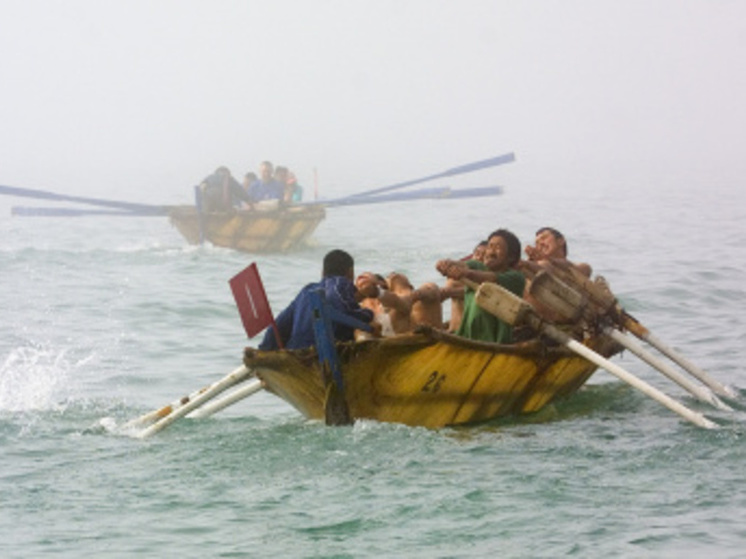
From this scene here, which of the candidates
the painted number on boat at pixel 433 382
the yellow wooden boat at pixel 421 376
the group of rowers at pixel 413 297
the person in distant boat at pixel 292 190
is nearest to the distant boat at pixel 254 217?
the person in distant boat at pixel 292 190

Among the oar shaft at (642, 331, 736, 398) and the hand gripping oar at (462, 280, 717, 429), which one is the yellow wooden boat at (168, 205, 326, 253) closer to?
the oar shaft at (642, 331, 736, 398)

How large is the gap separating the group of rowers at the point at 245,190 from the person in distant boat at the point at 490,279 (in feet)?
47.6

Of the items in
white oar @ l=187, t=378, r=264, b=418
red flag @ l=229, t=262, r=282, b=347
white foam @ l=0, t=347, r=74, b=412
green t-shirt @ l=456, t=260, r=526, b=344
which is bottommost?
white foam @ l=0, t=347, r=74, b=412

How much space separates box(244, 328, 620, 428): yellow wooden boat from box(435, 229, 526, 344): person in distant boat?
36 cm

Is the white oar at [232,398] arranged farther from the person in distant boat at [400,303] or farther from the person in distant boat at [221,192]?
the person in distant boat at [221,192]

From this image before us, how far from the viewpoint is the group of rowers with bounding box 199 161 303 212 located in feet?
87.9

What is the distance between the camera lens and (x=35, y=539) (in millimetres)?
9172

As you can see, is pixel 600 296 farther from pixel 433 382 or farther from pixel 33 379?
pixel 33 379

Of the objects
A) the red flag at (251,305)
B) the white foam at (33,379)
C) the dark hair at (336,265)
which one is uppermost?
the dark hair at (336,265)

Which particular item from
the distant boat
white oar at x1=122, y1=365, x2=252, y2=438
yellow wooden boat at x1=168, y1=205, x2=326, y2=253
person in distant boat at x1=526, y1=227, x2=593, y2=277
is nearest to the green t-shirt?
person in distant boat at x1=526, y1=227, x2=593, y2=277

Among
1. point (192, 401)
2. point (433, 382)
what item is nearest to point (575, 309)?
point (433, 382)

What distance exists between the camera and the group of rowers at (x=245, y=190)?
26.8m

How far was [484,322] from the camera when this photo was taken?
11.8 m

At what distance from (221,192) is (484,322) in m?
15.6
